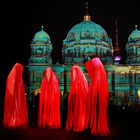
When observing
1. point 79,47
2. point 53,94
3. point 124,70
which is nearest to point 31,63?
point 79,47

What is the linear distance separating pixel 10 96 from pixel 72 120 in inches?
96.5

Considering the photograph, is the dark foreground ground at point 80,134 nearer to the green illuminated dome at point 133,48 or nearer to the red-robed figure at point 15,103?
the red-robed figure at point 15,103

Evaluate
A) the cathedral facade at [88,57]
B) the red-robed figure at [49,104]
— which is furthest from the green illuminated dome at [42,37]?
the red-robed figure at [49,104]

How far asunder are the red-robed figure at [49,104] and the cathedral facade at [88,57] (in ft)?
109

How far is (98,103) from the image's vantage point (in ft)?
36.3

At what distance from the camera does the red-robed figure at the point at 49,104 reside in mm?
12680

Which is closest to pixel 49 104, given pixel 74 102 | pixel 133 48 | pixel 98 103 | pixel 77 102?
pixel 74 102

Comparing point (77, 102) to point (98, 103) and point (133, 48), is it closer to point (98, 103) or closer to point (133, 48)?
Result: point (98, 103)

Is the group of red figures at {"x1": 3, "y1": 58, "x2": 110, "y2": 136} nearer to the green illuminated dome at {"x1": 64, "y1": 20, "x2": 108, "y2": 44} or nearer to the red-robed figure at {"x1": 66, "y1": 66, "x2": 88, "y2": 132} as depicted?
the red-robed figure at {"x1": 66, "y1": 66, "x2": 88, "y2": 132}

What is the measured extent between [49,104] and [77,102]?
123 cm

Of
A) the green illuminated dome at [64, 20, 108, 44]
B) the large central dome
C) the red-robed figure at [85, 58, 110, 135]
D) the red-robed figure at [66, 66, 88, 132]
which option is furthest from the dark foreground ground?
the green illuminated dome at [64, 20, 108, 44]

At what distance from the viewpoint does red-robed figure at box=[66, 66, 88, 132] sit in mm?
11711

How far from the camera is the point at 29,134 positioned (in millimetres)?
10461

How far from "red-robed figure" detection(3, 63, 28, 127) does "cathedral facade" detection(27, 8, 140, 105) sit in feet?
109
